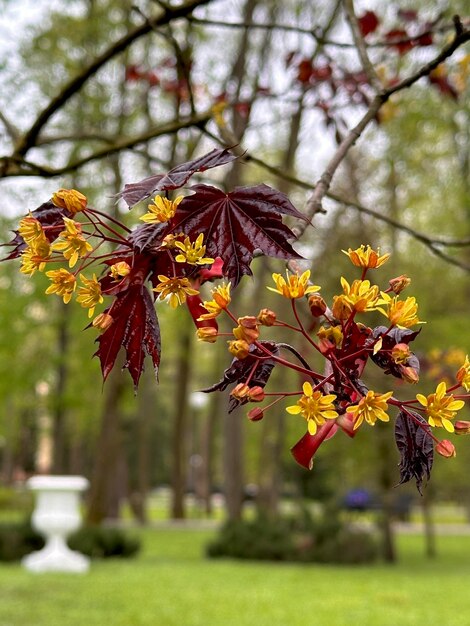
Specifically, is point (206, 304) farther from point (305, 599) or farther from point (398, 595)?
point (398, 595)

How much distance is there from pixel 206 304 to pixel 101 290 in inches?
5.9

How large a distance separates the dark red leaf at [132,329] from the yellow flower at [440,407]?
1.14 feet

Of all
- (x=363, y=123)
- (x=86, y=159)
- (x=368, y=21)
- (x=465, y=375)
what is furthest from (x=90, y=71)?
(x=465, y=375)

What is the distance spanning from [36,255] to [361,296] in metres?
0.42

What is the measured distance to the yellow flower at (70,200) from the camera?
1000 millimetres

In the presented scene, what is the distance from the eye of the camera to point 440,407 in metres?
0.95

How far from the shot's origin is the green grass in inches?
279

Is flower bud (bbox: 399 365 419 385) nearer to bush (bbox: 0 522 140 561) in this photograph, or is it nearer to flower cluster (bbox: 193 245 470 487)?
flower cluster (bbox: 193 245 470 487)

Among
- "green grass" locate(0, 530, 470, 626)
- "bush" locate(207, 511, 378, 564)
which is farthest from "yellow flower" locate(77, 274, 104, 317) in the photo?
"bush" locate(207, 511, 378, 564)

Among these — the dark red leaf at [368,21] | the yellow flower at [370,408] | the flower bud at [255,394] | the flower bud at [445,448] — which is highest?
the dark red leaf at [368,21]

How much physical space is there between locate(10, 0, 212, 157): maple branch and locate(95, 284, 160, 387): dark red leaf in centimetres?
120

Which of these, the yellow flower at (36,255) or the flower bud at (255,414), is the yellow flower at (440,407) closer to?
the flower bud at (255,414)

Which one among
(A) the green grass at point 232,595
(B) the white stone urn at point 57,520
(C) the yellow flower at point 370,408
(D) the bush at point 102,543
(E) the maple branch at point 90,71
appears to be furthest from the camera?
(D) the bush at point 102,543

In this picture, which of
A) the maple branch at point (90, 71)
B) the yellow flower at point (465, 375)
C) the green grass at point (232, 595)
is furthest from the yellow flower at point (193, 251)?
the green grass at point (232, 595)
